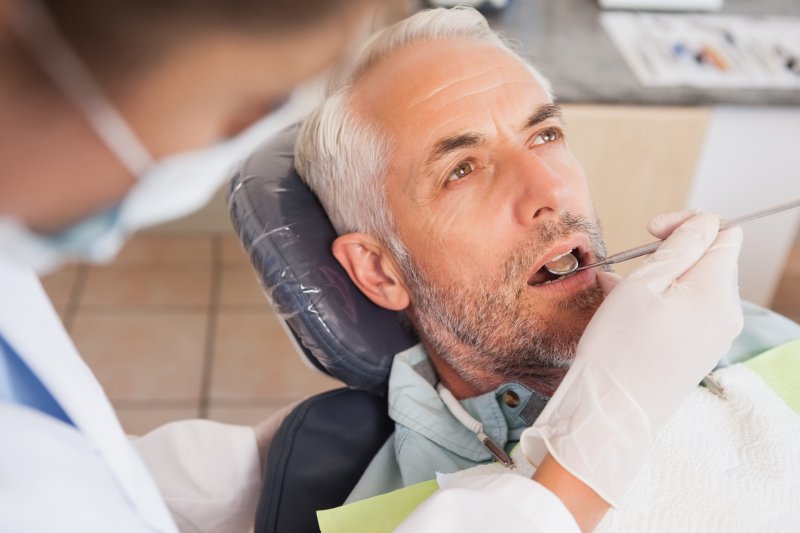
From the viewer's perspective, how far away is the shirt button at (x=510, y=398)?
1207 millimetres

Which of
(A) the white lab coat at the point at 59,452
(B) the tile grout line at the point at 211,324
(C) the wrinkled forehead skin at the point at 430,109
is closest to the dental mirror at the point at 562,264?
(C) the wrinkled forehead skin at the point at 430,109

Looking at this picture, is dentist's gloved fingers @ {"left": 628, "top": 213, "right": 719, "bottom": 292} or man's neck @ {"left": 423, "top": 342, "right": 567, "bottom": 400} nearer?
dentist's gloved fingers @ {"left": 628, "top": 213, "right": 719, "bottom": 292}

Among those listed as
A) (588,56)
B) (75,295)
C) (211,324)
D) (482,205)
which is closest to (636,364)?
(482,205)

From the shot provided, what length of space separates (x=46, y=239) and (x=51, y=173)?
0.06m

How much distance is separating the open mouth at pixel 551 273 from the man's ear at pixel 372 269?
22 cm

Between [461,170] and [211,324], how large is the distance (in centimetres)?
164

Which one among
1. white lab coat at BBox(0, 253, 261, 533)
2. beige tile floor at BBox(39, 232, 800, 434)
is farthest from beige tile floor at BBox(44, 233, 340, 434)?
white lab coat at BBox(0, 253, 261, 533)

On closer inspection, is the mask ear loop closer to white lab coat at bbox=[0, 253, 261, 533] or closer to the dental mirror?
white lab coat at bbox=[0, 253, 261, 533]

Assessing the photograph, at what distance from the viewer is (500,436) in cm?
121

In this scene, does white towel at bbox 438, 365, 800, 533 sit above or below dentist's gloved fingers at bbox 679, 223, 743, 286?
below

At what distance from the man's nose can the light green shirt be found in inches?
10.2

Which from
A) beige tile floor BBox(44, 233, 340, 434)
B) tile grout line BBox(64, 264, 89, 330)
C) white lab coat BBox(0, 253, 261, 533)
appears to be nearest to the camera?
white lab coat BBox(0, 253, 261, 533)

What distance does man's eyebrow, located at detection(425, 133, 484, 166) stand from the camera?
1216mm

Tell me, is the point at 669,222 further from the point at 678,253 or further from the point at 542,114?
the point at 542,114
